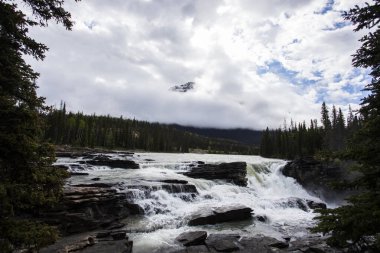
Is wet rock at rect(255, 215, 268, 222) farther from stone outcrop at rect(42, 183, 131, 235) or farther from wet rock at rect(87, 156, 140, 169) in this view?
wet rock at rect(87, 156, 140, 169)

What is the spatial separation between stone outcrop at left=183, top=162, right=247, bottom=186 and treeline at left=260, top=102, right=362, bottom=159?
1743 inches

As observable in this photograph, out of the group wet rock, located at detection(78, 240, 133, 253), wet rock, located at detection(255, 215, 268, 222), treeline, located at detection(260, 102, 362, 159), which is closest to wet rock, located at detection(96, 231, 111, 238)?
wet rock, located at detection(78, 240, 133, 253)

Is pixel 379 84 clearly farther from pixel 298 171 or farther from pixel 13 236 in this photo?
pixel 298 171

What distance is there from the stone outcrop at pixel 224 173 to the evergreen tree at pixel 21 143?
33075mm

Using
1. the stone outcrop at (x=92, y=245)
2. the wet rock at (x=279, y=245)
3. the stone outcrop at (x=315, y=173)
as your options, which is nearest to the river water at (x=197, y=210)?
the stone outcrop at (x=92, y=245)

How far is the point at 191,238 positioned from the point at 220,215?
20.1 ft

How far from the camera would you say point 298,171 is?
1930 inches

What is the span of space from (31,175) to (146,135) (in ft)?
450

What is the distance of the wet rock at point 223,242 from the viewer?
1689 cm

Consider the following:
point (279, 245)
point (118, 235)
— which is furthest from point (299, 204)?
point (118, 235)

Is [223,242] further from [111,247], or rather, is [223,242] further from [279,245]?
[111,247]

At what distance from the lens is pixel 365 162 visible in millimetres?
8633

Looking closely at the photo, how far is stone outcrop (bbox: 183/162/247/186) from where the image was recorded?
40.5 meters

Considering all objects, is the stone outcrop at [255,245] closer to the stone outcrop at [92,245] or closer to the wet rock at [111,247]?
the wet rock at [111,247]
